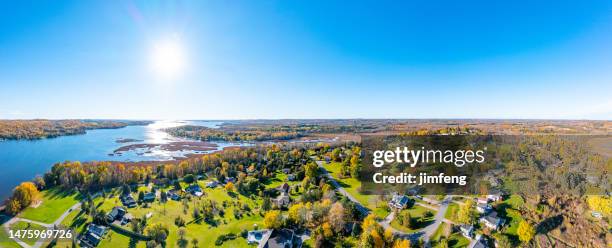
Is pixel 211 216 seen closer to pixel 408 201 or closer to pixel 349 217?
pixel 349 217

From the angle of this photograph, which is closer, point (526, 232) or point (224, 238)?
point (526, 232)

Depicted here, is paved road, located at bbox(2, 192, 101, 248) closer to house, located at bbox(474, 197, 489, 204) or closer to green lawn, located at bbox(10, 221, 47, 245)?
green lawn, located at bbox(10, 221, 47, 245)

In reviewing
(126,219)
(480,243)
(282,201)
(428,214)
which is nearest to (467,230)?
(480,243)

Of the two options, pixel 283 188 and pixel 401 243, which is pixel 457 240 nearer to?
pixel 401 243

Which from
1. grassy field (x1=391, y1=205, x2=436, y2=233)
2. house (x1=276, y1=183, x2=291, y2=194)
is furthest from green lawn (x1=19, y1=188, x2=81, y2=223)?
grassy field (x1=391, y1=205, x2=436, y2=233)

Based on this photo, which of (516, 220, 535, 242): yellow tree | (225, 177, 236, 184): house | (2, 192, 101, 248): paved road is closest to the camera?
(2, 192, 101, 248): paved road
